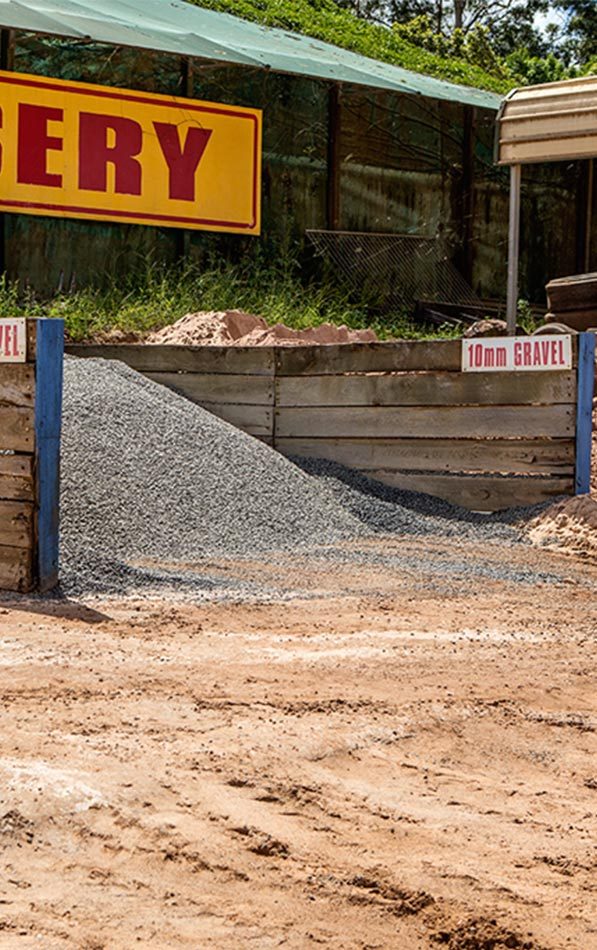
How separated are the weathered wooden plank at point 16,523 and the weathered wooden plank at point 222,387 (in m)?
4.60

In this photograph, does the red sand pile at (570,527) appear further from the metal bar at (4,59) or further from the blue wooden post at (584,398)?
the metal bar at (4,59)

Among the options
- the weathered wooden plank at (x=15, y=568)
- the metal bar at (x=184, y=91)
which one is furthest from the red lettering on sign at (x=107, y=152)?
the weathered wooden plank at (x=15, y=568)

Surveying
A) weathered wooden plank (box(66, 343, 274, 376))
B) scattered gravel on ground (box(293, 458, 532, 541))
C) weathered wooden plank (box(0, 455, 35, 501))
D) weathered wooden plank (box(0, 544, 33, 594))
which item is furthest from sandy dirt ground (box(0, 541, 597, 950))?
weathered wooden plank (box(66, 343, 274, 376))

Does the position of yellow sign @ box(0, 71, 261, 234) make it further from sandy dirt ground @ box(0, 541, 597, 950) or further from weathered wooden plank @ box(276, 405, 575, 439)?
sandy dirt ground @ box(0, 541, 597, 950)

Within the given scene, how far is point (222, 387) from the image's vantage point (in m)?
11.6

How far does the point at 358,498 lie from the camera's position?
1027 centimetres

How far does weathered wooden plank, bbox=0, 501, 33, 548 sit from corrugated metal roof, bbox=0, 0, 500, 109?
1021cm

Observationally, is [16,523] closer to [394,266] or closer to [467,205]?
[394,266]

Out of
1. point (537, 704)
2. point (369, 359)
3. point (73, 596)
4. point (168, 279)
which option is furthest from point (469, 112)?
point (537, 704)

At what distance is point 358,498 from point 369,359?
4.29 ft

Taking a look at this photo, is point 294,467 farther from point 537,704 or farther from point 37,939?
point 37,939

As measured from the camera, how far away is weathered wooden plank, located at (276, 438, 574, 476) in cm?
995

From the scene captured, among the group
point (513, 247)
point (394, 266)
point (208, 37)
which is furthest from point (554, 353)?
point (208, 37)

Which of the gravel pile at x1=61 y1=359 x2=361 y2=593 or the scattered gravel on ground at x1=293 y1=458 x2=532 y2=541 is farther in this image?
the scattered gravel on ground at x1=293 y1=458 x2=532 y2=541
